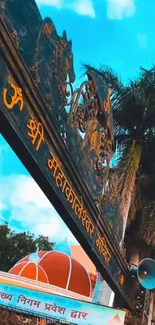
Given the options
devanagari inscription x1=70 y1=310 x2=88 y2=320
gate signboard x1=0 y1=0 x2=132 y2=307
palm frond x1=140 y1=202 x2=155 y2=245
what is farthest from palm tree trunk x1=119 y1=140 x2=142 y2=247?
devanagari inscription x1=70 y1=310 x2=88 y2=320

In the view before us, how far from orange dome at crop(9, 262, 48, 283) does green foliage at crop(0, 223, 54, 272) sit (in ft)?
47.0

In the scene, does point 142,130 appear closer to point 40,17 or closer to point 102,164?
point 102,164

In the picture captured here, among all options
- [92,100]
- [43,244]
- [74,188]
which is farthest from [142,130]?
[43,244]

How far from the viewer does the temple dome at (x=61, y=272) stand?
13.4m

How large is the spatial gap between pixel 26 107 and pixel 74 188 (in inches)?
68.3

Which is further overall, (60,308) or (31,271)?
(31,271)

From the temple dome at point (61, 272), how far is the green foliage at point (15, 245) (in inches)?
572

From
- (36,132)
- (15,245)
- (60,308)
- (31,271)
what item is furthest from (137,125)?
(15,245)

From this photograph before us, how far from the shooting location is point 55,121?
A: 15.8ft

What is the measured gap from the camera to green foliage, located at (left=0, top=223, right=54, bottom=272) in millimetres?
29172

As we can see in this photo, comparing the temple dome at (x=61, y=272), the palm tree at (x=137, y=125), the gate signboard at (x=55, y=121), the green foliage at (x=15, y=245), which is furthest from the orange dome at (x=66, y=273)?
the green foliage at (x=15, y=245)

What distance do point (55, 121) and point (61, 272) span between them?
9.87 meters

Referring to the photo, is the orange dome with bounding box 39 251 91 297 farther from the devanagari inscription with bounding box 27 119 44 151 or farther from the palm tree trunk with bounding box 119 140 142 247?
the devanagari inscription with bounding box 27 119 44 151

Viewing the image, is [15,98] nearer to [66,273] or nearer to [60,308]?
[60,308]
